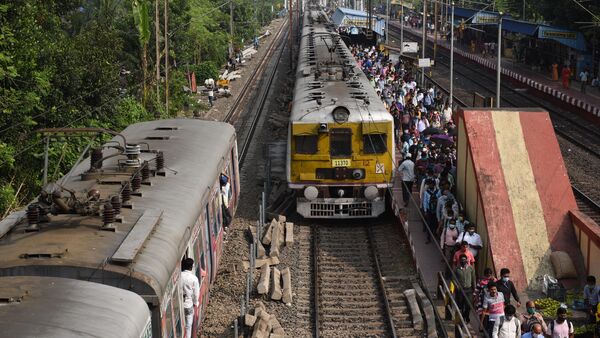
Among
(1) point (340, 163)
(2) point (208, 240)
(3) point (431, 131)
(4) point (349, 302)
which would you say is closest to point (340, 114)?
(1) point (340, 163)

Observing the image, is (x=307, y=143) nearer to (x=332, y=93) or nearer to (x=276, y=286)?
(x=332, y=93)

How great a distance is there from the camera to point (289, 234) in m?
17.4

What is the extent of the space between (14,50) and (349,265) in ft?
33.7

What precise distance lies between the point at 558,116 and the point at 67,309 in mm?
30926

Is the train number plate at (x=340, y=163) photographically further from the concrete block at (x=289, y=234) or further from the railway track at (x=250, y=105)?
the railway track at (x=250, y=105)

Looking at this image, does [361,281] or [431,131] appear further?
[431,131]

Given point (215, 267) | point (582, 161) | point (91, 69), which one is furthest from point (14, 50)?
point (582, 161)

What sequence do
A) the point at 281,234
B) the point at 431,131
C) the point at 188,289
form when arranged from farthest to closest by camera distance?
the point at 431,131, the point at 281,234, the point at 188,289

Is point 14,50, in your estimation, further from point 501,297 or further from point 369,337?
point 501,297

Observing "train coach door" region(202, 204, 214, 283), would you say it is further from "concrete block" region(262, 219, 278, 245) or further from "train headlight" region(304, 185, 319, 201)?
"train headlight" region(304, 185, 319, 201)

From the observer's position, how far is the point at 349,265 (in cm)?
1616

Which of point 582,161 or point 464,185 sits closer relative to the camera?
point 464,185

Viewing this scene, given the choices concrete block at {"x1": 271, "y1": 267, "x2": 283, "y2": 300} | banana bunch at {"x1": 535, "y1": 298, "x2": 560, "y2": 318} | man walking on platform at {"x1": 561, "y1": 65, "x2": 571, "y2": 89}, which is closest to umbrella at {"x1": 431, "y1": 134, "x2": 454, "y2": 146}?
concrete block at {"x1": 271, "y1": 267, "x2": 283, "y2": 300}

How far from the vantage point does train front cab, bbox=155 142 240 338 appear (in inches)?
346
